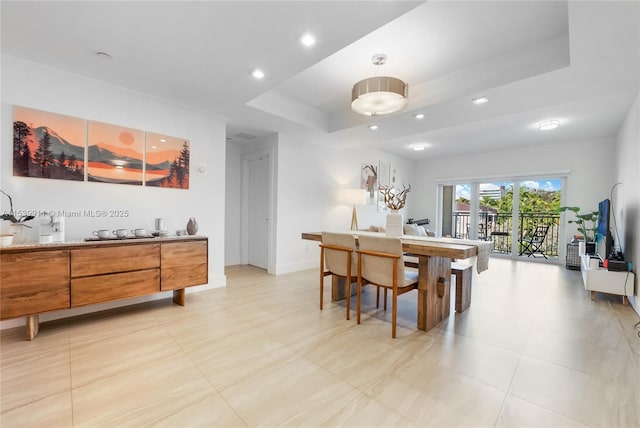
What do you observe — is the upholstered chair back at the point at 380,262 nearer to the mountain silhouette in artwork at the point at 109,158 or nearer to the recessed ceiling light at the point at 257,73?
the recessed ceiling light at the point at 257,73

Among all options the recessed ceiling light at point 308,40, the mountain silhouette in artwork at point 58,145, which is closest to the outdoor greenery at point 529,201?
the recessed ceiling light at point 308,40

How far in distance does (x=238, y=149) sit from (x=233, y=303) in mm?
3364

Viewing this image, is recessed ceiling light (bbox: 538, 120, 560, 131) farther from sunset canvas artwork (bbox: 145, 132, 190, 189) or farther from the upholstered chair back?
sunset canvas artwork (bbox: 145, 132, 190, 189)

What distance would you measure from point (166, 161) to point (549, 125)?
6.11 meters

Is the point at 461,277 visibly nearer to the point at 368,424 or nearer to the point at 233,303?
the point at 368,424

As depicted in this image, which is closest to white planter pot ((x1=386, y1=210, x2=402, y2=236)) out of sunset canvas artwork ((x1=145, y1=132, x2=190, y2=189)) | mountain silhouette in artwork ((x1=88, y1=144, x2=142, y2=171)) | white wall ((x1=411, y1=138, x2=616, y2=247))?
sunset canvas artwork ((x1=145, y1=132, x2=190, y2=189))

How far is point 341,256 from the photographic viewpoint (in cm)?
288

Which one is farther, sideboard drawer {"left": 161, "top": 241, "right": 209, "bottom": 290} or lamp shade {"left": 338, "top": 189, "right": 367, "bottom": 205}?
lamp shade {"left": 338, "top": 189, "right": 367, "bottom": 205}

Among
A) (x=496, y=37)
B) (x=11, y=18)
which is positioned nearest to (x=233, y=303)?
(x=11, y=18)

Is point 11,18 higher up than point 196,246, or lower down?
higher up

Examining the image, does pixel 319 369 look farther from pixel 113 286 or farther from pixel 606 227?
pixel 606 227

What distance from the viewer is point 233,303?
127 inches

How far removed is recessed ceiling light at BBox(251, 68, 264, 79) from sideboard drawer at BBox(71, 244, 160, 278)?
2058mm

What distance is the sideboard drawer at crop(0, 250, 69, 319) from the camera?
2.12 meters
